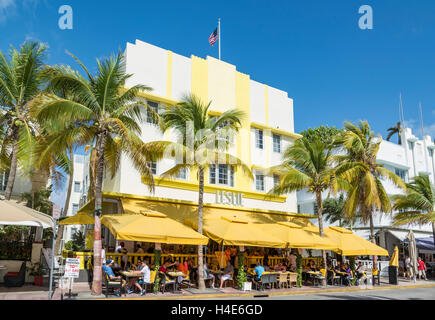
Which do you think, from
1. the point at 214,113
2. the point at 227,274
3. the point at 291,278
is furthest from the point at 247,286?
the point at 214,113

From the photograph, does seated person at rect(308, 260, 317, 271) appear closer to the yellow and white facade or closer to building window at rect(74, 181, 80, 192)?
the yellow and white facade

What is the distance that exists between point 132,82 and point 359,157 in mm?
14839

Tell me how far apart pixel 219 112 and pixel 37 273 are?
522 inches

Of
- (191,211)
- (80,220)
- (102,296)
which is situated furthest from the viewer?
(191,211)

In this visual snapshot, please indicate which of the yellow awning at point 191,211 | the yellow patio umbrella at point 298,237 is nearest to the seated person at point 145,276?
the yellow awning at point 191,211

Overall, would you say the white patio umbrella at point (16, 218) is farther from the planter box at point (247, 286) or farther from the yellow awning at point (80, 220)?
the planter box at point (247, 286)

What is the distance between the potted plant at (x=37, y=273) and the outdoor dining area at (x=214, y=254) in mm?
1586

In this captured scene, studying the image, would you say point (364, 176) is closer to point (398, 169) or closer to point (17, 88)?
point (398, 169)

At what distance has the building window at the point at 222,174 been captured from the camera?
2273 centimetres

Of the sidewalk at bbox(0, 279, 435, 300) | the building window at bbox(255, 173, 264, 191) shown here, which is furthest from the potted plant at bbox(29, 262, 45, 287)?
the building window at bbox(255, 173, 264, 191)

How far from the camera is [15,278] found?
46.1 ft

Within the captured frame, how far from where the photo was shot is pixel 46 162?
14094 mm
